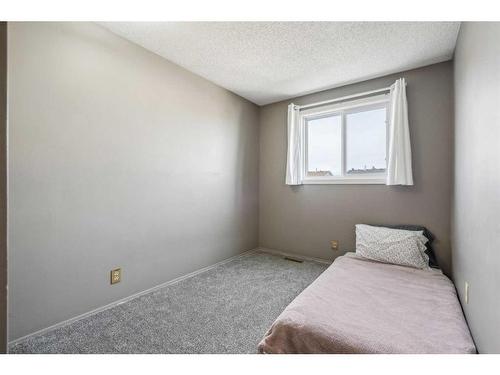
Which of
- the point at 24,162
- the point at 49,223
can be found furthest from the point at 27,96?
the point at 49,223

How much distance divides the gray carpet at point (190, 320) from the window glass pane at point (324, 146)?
137 cm

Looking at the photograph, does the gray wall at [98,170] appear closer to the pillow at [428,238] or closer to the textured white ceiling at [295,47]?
the textured white ceiling at [295,47]

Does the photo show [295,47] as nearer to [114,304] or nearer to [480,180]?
[480,180]

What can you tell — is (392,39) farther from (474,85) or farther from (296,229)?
(296,229)

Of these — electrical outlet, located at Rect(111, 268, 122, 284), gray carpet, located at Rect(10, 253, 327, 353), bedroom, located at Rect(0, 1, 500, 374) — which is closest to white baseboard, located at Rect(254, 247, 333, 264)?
bedroom, located at Rect(0, 1, 500, 374)

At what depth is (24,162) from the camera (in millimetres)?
1449

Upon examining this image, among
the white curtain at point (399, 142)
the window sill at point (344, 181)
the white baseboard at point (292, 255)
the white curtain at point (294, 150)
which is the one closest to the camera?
the white curtain at point (399, 142)

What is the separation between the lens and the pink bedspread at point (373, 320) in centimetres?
114

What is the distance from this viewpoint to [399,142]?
240 cm

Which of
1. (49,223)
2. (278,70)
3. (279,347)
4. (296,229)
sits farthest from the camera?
(296,229)

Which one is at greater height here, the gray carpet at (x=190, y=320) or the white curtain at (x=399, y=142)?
the white curtain at (x=399, y=142)

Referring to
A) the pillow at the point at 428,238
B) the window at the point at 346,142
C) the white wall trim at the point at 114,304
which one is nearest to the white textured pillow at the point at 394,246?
the pillow at the point at 428,238

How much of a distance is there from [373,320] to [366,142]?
2086mm

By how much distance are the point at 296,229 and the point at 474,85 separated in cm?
229
